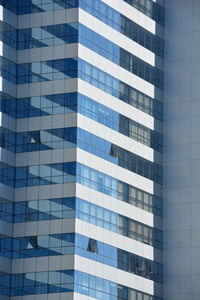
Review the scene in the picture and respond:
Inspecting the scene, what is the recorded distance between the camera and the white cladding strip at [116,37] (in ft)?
335

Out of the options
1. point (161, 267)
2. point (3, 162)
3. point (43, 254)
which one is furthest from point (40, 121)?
point (161, 267)

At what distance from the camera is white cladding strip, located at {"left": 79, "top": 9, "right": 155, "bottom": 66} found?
102250 mm

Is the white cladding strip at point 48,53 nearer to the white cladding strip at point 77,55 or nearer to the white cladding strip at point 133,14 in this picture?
the white cladding strip at point 77,55

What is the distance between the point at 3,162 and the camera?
99.6 meters

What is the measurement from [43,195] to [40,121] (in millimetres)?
6476

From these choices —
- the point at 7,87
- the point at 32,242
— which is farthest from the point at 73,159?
the point at 7,87

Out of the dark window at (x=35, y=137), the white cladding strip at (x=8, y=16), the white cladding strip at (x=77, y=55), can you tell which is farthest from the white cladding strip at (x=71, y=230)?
the white cladding strip at (x=8, y=16)

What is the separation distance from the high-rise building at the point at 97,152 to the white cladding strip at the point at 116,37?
0.30ft

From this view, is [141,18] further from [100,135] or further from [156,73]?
[100,135]

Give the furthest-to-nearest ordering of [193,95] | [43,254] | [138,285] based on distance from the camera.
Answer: [193,95]
[138,285]
[43,254]

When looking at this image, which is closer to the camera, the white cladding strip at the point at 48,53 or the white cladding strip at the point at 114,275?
the white cladding strip at the point at 114,275

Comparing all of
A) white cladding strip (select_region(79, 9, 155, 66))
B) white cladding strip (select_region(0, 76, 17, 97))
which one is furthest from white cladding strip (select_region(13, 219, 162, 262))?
white cladding strip (select_region(79, 9, 155, 66))

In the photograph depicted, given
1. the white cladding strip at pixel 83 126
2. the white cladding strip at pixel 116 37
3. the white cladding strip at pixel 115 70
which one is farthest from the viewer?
the white cladding strip at pixel 116 37

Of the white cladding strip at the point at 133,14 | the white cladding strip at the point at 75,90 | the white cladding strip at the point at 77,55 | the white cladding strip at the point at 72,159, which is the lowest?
the white cladding strip at the point at 72,159
